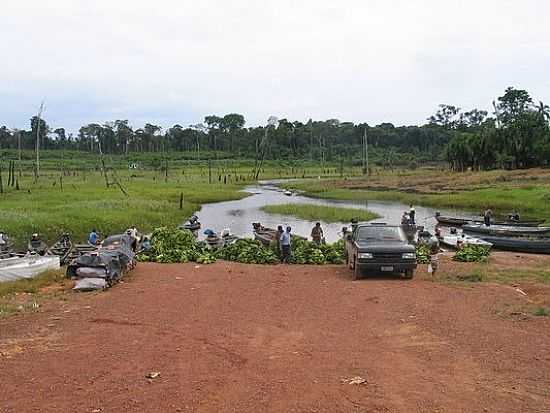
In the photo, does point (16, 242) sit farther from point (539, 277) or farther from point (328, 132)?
point (328, 132)

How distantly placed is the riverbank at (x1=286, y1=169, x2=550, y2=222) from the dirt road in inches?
1396

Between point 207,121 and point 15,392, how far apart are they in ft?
554

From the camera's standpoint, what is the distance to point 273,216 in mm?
49938

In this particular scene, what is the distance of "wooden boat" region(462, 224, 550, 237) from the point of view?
109 feet

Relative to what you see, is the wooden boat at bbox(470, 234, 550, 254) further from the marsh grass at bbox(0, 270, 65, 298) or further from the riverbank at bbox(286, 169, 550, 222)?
the marsh grass at bbox(0, 270, 65, 298)

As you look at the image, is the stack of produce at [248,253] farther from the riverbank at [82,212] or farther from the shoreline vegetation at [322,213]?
the shoreline vegetation at [322,213]

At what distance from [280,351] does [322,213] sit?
39304 millimetres

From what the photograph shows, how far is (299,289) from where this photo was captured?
17.5 m

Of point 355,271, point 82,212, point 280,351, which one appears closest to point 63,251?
point 355,271

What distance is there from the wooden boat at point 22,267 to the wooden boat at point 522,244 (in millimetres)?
22398

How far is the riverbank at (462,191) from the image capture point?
53553 millimetres

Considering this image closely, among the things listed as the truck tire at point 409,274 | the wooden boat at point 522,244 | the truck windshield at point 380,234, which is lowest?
the wooden boat at point 522,244

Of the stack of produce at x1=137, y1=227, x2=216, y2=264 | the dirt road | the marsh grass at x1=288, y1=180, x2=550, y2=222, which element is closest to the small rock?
the dirt road

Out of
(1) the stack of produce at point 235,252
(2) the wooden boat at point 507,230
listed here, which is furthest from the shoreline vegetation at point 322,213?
(1) the stack of produce at point 235,252
